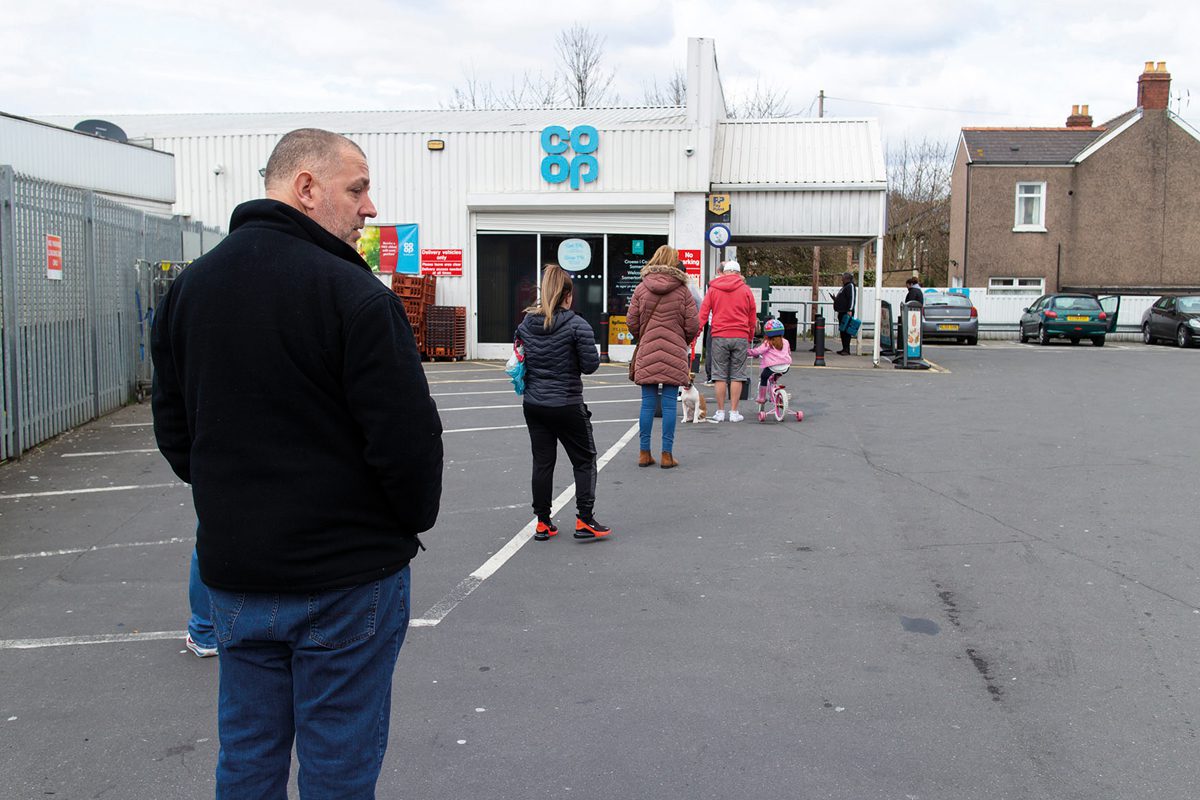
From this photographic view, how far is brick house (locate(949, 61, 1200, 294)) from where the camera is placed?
35656 millimetres

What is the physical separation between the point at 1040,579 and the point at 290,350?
494 cm

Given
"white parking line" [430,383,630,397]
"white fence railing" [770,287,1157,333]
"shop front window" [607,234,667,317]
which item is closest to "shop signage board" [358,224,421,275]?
"shop front window" [607,234,667,317]

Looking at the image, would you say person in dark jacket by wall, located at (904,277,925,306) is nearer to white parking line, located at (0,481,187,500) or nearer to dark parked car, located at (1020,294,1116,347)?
dark parked car, located at (1020,294,1116,347)

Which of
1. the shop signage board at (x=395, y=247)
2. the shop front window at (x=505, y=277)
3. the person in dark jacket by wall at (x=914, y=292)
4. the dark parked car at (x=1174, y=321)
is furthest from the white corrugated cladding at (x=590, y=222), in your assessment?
the dark parked car at (x=1174, y=321)

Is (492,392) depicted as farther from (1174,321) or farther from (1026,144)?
(1026,144)

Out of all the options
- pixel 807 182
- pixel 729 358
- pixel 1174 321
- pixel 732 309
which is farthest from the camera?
pixel 1174 321

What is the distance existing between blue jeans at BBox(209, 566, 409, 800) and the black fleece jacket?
66 millimetres

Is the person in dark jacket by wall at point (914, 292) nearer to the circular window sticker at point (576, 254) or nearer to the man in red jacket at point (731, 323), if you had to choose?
the circular window sticker at point (576, 254)

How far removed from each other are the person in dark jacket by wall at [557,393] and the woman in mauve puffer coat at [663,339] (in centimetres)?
233

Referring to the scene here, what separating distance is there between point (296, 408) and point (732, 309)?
952cm

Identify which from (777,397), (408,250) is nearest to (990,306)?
(408,250)

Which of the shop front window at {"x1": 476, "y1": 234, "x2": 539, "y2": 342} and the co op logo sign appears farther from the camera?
the shop front window at {"x1": 476, "y1": 234, "x2": 539, "y2": 342}

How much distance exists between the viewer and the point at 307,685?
2381 millimetres

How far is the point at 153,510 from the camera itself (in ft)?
25.4
